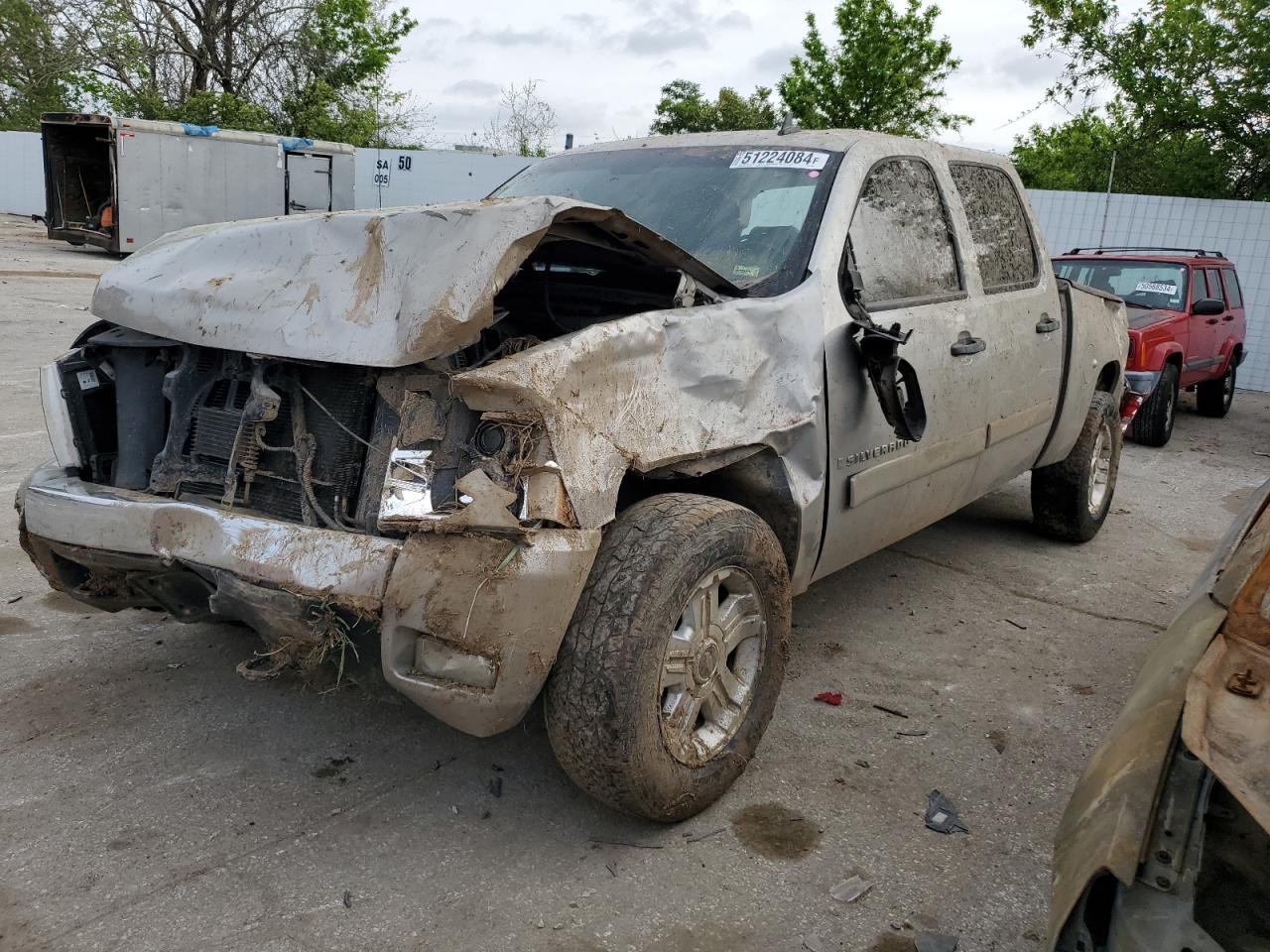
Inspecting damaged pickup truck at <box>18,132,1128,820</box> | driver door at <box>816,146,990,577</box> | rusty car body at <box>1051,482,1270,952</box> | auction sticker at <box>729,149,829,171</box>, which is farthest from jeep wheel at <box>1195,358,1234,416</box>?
rusty car body at <box>1051,482,1270,952</box>

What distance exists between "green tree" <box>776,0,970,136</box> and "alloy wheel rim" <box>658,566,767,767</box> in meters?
21.5

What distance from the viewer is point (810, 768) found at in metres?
3.35

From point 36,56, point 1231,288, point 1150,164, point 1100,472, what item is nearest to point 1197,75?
point 1150,164

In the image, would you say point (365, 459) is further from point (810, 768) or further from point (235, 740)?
point (810, 768)

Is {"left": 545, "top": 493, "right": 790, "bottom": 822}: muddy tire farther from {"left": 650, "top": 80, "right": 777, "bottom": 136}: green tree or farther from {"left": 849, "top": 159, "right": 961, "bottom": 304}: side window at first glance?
{"left": 650, "top": 80, "right": 777, "bottom": 136}: green tree

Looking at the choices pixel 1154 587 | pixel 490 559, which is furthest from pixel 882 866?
pixel 1154 587

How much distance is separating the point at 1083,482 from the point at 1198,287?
606cm

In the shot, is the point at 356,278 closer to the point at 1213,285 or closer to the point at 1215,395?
the point at 1213,285

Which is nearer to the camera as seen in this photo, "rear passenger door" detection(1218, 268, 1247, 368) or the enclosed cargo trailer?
"rear passenger door" detection(1218, 268, 1247, 368)

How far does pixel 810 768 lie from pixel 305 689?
1.68 meters

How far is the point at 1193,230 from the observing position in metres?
15.6

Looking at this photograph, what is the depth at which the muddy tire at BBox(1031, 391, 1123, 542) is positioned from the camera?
570 cm

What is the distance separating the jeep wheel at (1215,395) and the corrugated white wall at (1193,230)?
139 inches

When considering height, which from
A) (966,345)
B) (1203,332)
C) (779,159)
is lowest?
(1203,332)
